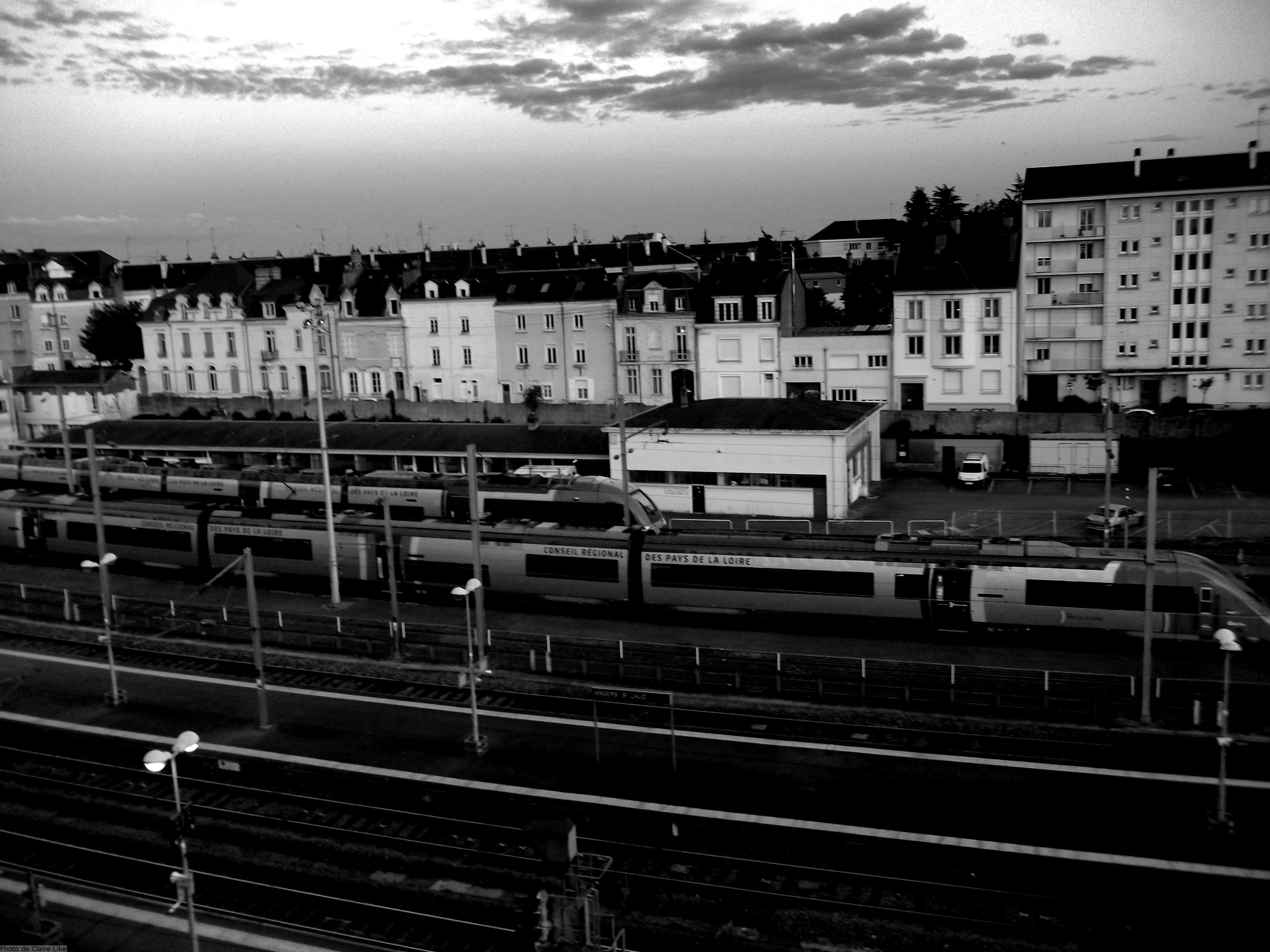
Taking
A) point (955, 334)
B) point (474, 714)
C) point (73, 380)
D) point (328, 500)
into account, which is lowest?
point (474, 714)

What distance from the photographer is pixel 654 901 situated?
16.8 meters

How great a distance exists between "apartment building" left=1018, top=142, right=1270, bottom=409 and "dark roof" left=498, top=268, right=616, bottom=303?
22929mm

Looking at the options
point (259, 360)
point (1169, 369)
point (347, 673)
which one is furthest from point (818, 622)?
point (259, 360)

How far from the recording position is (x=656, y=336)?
196ft

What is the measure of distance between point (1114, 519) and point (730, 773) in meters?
23.7

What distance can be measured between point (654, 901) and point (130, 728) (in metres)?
14.3

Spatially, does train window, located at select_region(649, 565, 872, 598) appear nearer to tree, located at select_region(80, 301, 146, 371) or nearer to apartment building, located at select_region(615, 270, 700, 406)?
apartment building, located at select_region(615, 270, 700, 406)

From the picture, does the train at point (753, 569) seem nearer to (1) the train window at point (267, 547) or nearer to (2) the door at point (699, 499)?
(1) the train window at point (267, 547)

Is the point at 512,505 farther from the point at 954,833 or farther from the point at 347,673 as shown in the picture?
the point at 954,833

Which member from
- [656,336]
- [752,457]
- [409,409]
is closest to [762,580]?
[752,457]

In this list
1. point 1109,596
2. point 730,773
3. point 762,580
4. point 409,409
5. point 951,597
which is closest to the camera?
point 730,773

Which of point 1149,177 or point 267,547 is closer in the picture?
point 267,547

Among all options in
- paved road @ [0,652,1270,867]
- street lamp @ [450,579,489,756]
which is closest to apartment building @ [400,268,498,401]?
paved road @ [0,652,1270,867]

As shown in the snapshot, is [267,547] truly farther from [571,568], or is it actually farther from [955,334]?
[955,334]
